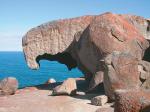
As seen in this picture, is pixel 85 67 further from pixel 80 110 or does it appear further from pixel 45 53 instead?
pixel 80 110

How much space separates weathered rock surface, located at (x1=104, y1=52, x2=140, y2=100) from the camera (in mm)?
19312

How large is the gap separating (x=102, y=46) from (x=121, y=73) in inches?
174

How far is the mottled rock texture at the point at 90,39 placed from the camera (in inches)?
918

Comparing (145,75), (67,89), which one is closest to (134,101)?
(145,75)

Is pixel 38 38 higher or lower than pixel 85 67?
higher

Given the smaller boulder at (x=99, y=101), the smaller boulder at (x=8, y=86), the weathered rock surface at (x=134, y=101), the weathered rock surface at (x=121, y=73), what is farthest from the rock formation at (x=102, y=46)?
the weathered rock surface at (x=134, y=101)

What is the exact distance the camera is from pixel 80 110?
1791cm

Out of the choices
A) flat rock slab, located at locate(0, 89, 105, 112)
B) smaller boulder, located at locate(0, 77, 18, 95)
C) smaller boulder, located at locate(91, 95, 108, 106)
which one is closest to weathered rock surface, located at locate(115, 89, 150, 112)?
flat rock slab, located at locate(0, 89, 105, 112)

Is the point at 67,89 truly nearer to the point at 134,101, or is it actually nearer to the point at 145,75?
the point at 145,75

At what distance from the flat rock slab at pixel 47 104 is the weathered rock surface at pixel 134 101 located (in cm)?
755

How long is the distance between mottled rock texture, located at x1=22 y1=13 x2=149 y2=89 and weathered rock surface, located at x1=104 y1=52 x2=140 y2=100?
11.1 ft

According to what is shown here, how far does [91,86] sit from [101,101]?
476 cm

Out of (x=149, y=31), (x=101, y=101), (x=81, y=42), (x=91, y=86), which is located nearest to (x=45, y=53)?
(x=81, y=42)

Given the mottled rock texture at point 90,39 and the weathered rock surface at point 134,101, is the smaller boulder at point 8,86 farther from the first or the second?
the weathered rock surface at point 134,101
